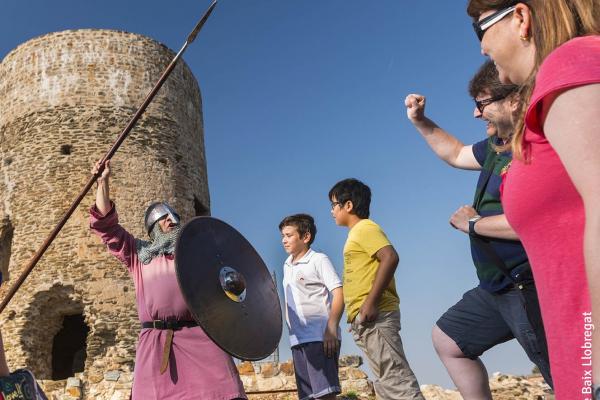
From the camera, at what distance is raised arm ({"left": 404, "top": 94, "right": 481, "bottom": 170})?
2713mm

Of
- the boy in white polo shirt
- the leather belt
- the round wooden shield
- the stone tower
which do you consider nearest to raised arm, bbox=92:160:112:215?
the round wooden shield

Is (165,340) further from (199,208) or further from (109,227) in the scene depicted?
(199,208)

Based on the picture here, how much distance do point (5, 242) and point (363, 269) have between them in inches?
371

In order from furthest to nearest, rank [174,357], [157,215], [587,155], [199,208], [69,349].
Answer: [69,349]
[199,208]
[157,215]
[174,357]
[587,155]

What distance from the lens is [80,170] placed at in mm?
10477

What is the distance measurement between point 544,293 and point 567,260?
9cm

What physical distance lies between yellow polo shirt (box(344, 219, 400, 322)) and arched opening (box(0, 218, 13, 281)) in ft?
29.5

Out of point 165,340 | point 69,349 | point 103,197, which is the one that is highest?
point 103,197

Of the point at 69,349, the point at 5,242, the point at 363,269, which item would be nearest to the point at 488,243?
the point at 363,269

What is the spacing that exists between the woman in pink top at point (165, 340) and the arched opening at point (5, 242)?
8139 millimetres

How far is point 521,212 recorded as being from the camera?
1.19 meters

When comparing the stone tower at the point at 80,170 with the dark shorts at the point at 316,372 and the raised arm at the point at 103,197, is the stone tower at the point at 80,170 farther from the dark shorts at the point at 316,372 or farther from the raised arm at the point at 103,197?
the raised arm at the point at 103,197

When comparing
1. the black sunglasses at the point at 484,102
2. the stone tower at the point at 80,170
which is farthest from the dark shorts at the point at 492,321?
the stone tower at the point at 80,170

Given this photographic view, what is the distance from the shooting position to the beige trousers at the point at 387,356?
10.5 feet
